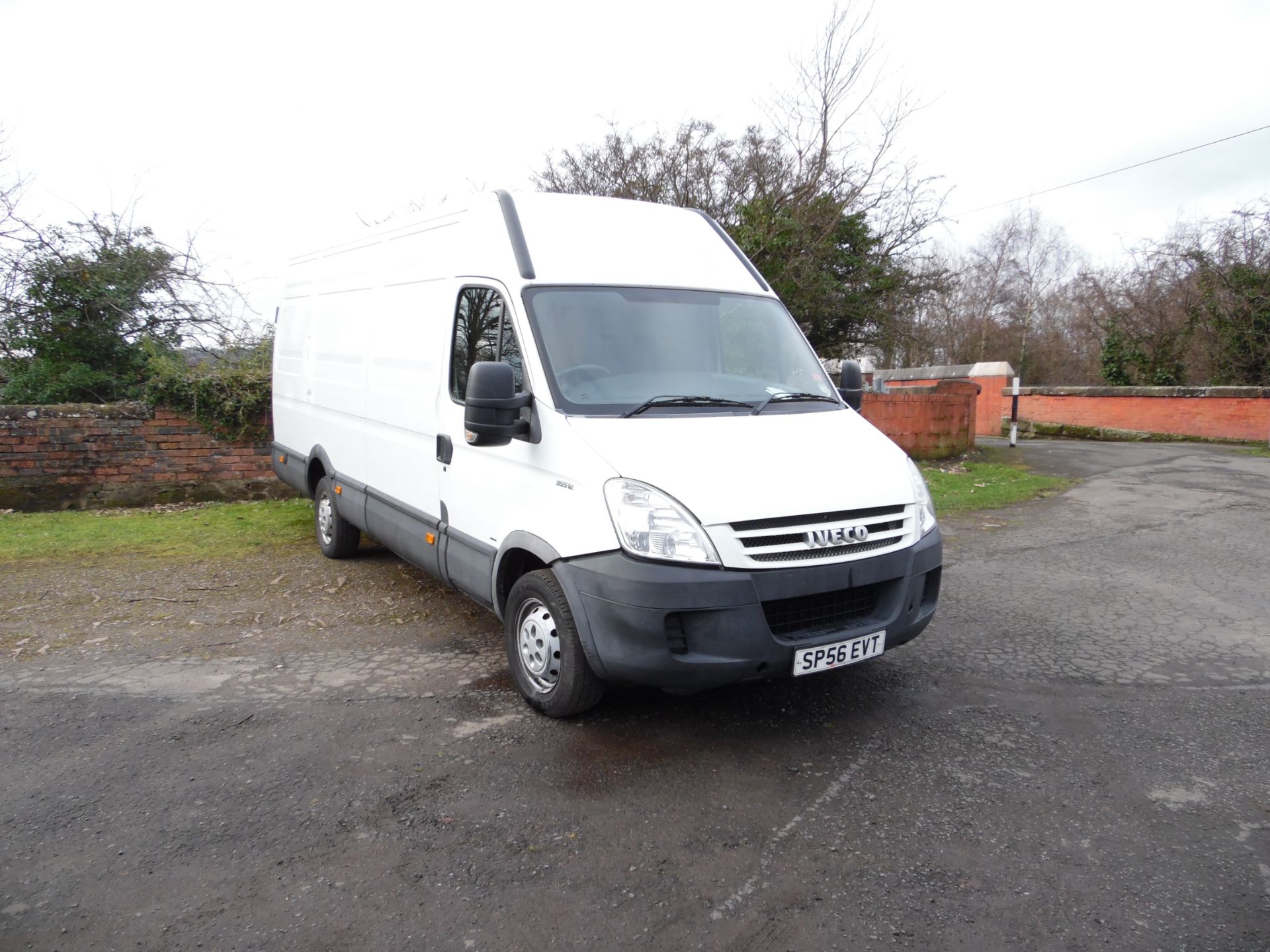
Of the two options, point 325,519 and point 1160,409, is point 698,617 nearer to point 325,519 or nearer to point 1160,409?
point 325,519

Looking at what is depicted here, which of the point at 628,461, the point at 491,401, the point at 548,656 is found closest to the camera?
the point at 628,461

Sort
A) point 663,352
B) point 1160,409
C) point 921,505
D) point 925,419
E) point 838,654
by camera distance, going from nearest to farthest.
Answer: point 838,654
point 921,505
point 663,352
point 925,419
point 1160,409

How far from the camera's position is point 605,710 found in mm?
4168

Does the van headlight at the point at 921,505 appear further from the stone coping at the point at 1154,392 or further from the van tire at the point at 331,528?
the stone coping at the point at 1154,392

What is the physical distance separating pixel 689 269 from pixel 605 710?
8.05ft

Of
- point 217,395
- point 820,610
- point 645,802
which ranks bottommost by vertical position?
point 645,802

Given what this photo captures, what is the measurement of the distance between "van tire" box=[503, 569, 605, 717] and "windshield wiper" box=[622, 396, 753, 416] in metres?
0.86

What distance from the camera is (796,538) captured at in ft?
11.8

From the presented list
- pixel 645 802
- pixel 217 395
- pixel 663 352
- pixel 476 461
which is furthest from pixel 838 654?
pixel 217 395

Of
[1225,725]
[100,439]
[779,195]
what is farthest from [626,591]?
[779,195]

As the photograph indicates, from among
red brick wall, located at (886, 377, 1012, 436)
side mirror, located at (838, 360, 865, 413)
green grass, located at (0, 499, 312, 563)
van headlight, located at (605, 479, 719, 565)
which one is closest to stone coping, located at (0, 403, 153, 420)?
green grass, located at (0, 499, 312, 563)

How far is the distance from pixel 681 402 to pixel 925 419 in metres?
10.4

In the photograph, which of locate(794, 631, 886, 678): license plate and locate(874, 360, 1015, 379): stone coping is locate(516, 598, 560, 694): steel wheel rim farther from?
locate(874, 360, 1015, 379): stone coping

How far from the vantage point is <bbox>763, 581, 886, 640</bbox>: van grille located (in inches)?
143
